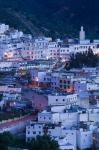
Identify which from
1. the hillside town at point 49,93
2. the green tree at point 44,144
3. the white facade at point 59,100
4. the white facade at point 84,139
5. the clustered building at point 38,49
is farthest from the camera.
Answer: the clustered building at point 38,49

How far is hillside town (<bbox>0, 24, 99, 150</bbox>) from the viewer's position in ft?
72.3

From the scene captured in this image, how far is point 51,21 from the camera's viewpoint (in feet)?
156

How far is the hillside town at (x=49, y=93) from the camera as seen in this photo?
22031mm

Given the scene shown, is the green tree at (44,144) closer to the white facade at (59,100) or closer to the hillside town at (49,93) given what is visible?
the hillside town at (49,93)

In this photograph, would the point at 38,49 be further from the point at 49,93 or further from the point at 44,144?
the point at 44,144

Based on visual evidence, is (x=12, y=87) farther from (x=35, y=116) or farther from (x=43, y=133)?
(x=43, y=133)

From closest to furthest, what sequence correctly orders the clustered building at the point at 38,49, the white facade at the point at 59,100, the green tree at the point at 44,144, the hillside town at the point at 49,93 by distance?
1. the green tree at the point at 44,144
2. the hillside town at the point at 49,93
3. the white facade at the point at 59,100
4. the clustered building at the point at 38,49

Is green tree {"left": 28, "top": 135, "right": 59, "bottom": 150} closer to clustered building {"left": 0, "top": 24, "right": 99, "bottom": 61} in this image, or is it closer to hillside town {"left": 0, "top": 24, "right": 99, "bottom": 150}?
hillside town {"left": 0, "top": 24, "right": 99, "bottom": 150}

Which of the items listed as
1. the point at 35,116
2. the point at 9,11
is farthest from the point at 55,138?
the point at 9,11

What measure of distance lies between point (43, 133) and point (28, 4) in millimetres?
29508

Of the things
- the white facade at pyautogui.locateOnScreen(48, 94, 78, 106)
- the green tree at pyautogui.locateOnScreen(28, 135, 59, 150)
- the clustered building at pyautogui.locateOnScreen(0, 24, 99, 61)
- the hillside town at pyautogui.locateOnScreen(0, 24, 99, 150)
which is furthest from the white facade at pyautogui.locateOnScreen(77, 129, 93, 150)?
the clustered building at pyautogui.locateOnScreen(0, 24, 99, 61)

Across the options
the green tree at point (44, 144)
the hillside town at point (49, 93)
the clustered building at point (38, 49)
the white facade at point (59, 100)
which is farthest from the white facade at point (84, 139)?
the clustered building at point (38, 49)

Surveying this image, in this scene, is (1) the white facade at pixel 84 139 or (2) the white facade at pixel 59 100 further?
(2) the white facade at pixel 59 100

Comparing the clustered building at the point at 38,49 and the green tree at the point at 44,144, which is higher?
the clustered building at the point at 38,49
